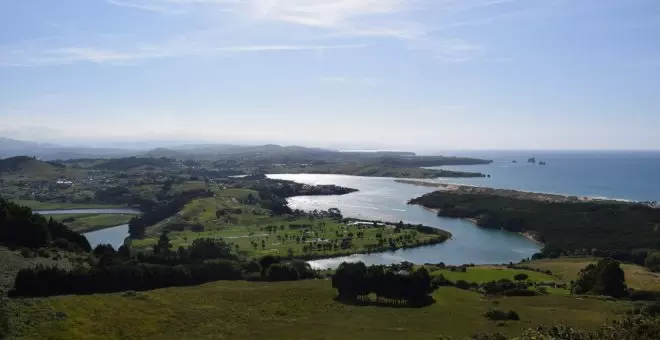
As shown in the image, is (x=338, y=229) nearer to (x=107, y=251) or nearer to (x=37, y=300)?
(x=107, y=251)

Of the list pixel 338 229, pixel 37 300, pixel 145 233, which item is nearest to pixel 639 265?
pixel 338 229

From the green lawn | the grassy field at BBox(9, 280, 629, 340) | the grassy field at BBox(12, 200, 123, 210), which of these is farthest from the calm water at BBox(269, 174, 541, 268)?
the grassy field at BBox(12, 200, 123, 210)

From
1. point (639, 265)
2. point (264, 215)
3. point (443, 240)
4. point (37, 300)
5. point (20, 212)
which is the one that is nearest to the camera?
point (37, 300)

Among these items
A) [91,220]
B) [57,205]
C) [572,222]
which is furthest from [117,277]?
[57,205]

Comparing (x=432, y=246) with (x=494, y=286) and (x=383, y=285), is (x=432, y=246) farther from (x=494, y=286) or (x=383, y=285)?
(x=383, y=285)

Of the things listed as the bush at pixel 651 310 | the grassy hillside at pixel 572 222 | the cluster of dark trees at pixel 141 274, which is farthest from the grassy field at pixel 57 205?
the bush at pixel 651 310

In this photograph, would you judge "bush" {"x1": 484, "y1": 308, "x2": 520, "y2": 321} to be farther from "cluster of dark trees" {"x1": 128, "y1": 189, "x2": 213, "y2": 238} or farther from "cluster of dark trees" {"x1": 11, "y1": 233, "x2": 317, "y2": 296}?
"cluster of dark trees" {"x1": 128, "y1": 189, "x2": 213, "y2": 238}
